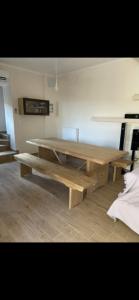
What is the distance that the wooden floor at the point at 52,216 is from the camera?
1529mm

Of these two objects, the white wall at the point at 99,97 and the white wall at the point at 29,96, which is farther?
the white wall at the point at 29,96

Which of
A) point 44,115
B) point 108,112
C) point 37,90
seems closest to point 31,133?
point 44,115

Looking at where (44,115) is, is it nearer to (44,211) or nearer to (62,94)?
(62,94)

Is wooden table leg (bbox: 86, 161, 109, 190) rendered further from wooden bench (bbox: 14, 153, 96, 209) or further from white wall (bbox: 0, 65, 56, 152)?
white wall (bbox: 0, 65, 56, 152)

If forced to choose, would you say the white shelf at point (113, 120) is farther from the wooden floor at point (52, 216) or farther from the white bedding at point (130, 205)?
the white bedding at point (130, 205)

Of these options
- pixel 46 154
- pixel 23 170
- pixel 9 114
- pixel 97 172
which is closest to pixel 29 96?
pixel 9 114

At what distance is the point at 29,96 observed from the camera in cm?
430

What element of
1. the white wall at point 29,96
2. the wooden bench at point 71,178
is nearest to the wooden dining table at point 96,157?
the wooden bench at point 71,178

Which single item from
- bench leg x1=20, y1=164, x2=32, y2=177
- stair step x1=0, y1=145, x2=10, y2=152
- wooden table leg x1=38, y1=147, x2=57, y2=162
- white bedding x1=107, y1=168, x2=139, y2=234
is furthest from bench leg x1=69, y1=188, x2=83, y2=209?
stair step x1=0, y1=145, x2=10, y2=152

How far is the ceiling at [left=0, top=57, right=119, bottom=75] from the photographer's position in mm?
3304

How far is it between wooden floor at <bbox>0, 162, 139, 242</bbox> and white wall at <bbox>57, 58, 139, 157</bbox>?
1.71 meters

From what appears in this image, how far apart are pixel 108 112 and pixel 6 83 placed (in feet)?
9.06

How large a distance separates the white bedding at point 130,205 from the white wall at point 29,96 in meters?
3.40
